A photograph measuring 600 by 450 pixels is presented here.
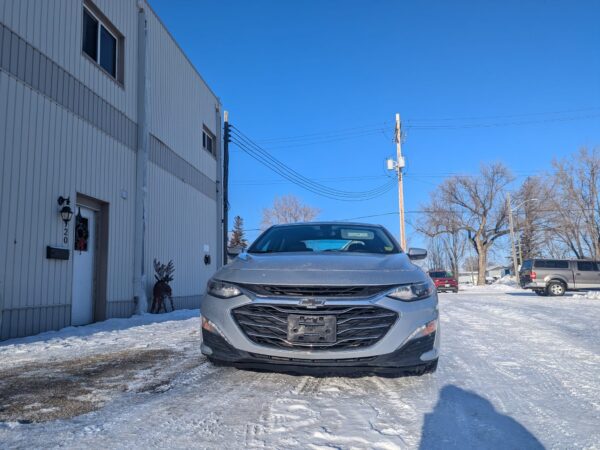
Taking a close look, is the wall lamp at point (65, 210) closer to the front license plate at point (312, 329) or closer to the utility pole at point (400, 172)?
the front license plate at point (312, 329)

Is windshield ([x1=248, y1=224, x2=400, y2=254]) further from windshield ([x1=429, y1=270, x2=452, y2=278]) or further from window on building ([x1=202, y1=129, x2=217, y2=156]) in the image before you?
windshield ([x1=429, y1=270, x2=452, y2=278])

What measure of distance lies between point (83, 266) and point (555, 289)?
2235 centimetres

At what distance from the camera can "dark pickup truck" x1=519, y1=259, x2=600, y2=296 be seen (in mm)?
23016

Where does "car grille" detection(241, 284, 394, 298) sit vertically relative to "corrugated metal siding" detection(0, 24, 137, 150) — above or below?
below

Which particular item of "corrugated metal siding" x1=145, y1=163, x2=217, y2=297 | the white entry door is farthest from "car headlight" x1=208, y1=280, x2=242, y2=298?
"corrugated metal siding" x1=145, y1=163, x2=217, y2=297

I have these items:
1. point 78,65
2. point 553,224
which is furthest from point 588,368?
point 553,224

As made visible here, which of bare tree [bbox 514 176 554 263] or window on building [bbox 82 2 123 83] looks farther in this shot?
bare tree [bbox 514 176 554 263]

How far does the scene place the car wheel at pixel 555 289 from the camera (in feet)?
75.4

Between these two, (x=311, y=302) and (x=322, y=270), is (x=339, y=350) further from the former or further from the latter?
(x=322, y=270)

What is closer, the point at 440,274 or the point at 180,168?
the point at 180,168

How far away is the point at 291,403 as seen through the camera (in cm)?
324

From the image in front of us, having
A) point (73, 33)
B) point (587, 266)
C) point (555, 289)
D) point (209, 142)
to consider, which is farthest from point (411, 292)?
point (587, 266)

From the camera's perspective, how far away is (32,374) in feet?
14.0

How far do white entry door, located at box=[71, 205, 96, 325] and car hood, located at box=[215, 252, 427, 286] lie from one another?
19.1 feet
